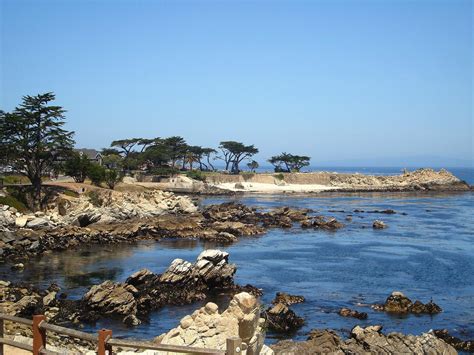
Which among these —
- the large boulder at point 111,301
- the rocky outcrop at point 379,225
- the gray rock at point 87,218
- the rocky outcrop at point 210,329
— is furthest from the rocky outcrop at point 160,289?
the rocky outcrop at point 379,225

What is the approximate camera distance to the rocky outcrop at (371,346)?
1470 cm

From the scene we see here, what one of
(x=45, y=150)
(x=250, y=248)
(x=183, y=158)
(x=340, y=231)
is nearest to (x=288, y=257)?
(x=250, y=248)

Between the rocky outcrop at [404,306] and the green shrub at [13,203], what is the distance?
33.9m

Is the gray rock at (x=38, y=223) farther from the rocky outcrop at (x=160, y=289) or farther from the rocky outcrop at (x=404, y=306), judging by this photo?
the rocky outcrop at (x=404, y=306)

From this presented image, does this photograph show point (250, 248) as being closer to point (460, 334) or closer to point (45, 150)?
point (460, 334)

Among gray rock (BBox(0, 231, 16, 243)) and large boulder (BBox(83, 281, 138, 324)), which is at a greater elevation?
gray rock (BBox(0, 231, 16, 243))

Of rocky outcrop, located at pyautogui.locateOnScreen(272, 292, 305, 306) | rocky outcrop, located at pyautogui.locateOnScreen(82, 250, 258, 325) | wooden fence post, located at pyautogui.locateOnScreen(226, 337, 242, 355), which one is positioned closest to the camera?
wooden fence post, located at pyautogui.locateOnScreen(226, 337, 242, 355)

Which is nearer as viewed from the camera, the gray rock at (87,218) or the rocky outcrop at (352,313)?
the rocky outcrop at (352,313)

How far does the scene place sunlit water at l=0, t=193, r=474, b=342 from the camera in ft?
68.8

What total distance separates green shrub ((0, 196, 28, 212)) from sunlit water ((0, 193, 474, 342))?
1340 centimetres

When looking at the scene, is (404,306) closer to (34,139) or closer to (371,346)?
(371,346)

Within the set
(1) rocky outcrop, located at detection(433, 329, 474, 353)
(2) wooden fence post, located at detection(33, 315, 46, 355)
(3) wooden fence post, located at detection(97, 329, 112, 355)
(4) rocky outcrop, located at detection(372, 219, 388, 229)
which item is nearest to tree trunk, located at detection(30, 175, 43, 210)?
(4) rocky outcrop, located at detection(372, 219, 388, 229)

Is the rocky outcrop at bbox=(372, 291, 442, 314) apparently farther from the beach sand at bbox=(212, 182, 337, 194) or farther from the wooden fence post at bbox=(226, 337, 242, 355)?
the beach sand at bbox=(212, 182, 337, 194)

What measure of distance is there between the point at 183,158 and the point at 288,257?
7371 centimetres
